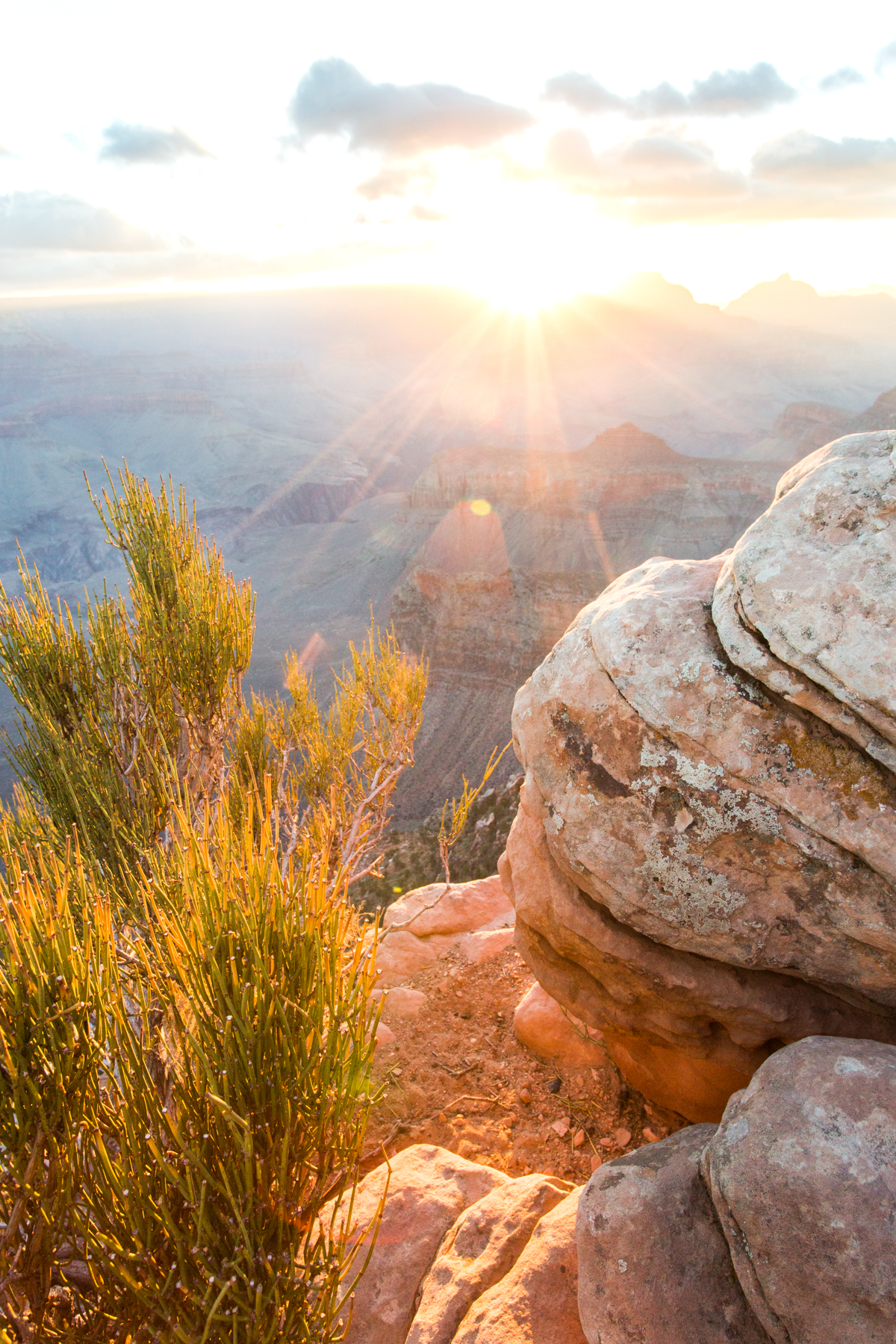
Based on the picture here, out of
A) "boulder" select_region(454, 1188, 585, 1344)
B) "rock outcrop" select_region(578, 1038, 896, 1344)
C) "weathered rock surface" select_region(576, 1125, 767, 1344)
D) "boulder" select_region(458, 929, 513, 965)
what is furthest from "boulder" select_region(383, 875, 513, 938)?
"rock outcrop" select_region(578, 1038, 896, 1344)

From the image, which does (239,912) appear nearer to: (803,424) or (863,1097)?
(863,1097)

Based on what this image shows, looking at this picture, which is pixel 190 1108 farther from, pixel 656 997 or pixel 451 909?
pixel 451 909

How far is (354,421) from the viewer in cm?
17338

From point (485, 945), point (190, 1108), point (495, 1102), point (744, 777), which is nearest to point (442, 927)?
point (485, 945)

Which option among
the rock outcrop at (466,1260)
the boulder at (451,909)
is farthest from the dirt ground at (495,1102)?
the boulder at (451,909)

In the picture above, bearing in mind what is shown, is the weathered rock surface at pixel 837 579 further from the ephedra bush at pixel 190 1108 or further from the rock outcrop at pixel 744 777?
the ephedra bush at pixel 190 1108

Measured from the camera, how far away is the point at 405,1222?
4.68m

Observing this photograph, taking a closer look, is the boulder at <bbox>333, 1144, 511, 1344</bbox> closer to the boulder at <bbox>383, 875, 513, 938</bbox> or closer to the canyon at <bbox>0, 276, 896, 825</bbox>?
the boulder at <bbox>383, 875, 513, 938</bbox>

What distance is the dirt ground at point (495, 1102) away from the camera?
5914 mm

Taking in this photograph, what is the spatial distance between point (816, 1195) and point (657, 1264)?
3.10 feet

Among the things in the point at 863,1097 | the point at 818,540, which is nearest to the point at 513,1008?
the point at 863,1097

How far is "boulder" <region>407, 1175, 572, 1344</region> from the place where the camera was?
4062mm

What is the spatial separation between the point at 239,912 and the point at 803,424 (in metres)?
106

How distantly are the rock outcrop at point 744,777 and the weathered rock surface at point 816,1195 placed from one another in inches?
36.6
